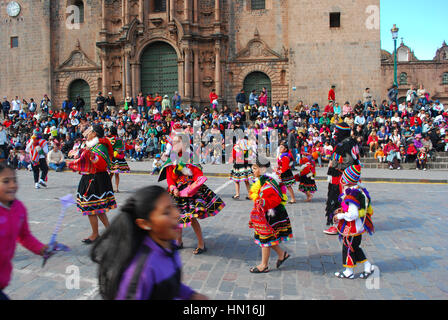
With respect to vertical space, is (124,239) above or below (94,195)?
above

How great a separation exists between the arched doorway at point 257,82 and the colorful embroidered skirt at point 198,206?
22.3 m

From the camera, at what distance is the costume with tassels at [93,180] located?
6.72 metres

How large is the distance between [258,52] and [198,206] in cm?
2292

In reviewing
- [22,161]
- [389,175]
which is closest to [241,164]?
[389,175]

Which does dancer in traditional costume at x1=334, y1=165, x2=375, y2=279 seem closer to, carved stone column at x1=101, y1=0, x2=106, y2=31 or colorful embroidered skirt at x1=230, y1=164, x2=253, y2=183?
colorful embroidered skirt at x1=230, y1=164, x2=253, y2=183

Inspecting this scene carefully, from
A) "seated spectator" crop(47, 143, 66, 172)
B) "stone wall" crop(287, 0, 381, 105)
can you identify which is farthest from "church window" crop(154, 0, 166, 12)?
"seated spectator" crop(47, 143, 66, 172)

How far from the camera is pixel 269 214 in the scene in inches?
215

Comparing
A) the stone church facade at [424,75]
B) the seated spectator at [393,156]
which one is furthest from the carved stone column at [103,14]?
the stone church facade at [424,75]

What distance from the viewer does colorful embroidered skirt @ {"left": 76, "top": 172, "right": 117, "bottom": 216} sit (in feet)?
22.0

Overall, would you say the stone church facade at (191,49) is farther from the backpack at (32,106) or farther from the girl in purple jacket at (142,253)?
the girl in purple jacket at (142,253)

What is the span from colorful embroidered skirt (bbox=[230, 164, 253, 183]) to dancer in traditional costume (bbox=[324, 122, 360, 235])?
366 centimetres

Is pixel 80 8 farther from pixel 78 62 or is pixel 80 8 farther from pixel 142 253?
pixel 142 253
